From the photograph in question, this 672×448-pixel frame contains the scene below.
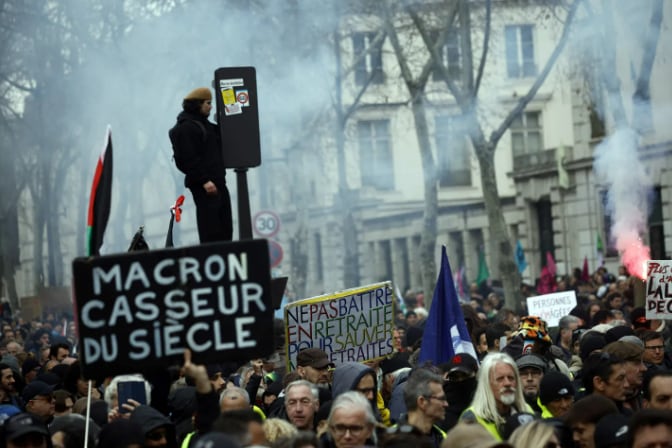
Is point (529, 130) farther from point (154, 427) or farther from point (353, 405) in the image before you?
point (353, 405)

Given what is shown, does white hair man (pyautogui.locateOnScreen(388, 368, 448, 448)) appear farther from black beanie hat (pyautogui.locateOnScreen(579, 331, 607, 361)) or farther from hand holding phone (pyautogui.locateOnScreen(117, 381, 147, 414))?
black beanie hat (pyautogui.locateOnScreen(579, 331, 607, 361))

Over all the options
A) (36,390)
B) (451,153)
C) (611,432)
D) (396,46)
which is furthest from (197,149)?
(451,153)

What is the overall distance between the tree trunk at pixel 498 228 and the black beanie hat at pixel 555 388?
1840cm

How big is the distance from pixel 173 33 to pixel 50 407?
2158 cm

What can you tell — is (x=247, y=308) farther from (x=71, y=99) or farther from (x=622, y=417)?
(x=71, y=99)

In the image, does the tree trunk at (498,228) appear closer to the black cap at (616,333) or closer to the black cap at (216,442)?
the black cap at (616,333)

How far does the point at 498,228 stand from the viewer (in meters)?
29.6

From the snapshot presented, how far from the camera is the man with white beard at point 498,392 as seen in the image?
8.65 metres

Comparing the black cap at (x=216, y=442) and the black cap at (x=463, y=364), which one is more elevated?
the black cap at (x=216, y=442)

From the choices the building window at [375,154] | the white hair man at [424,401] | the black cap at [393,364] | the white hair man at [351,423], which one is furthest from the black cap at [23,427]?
the building window at [375,154]

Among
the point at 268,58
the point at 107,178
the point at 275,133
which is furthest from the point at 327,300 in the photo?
the point at 275,133

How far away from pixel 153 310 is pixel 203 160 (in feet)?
12.3

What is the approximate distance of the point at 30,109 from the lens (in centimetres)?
4691

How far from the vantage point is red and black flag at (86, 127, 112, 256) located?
7.74 metres
